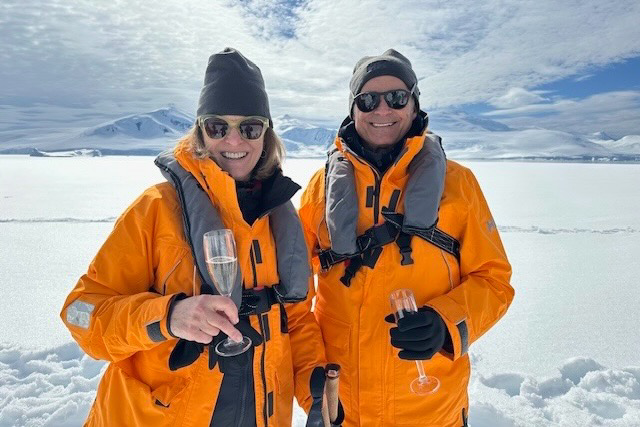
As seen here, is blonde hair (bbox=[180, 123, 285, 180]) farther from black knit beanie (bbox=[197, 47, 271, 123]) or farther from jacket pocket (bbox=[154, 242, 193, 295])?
jacket pocket (bbox=[154, 242, 193, 295])

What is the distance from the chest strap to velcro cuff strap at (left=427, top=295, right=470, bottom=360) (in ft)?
0.74

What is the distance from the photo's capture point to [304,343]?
80.7 inches

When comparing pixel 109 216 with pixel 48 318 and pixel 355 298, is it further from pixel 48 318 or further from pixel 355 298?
pixel 355 298

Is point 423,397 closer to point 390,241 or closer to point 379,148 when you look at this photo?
point 390,241

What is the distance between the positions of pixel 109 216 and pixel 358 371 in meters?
9.86

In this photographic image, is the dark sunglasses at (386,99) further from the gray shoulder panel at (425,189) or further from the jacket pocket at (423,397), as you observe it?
the jacket pocket at (423,397)

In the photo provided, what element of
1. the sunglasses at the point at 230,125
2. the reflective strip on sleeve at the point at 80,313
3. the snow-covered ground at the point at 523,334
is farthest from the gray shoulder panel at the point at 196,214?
the snow-covered ground at the point at 523,334

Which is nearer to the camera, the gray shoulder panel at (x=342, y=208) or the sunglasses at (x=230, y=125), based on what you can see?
the sunglasses at (x=230, y=125)

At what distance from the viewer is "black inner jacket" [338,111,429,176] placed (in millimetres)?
2207

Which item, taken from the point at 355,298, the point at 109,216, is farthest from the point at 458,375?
the point at 109,216

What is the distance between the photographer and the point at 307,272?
1.90 metres

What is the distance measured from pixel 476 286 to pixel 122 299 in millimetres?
1460

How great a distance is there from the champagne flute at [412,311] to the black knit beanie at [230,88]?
100 cm

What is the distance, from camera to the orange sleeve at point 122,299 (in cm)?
151
